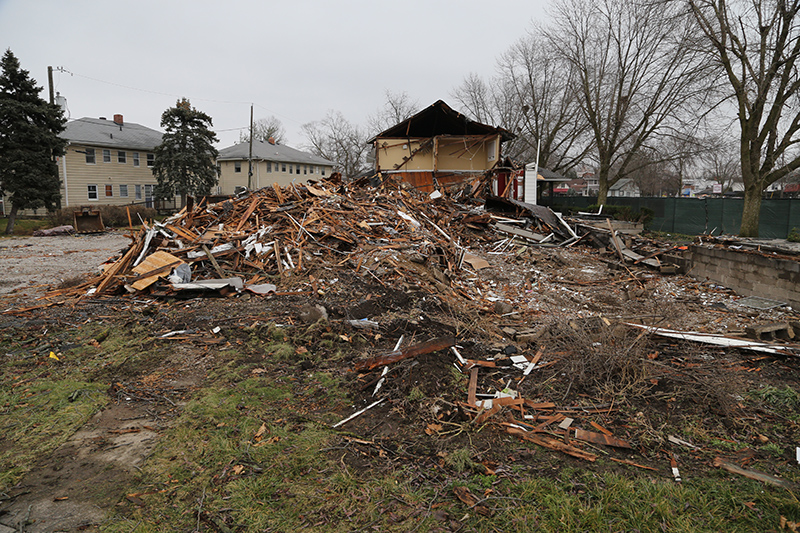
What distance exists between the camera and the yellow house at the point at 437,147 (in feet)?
58.2

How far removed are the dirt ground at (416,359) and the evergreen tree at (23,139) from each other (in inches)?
564

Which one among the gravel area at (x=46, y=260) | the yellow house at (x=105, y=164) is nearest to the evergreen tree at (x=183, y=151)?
the yellow house at (x=105, y=164)

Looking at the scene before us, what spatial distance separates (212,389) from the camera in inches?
167

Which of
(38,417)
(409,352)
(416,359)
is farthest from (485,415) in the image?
(38,417)

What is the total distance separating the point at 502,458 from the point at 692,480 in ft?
4.15

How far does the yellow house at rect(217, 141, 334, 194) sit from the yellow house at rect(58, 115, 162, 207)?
645 cm

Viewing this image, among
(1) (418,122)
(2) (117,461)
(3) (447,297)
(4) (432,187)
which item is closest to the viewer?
(2) (117,461)

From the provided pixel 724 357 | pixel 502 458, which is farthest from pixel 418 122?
pixel 502 458

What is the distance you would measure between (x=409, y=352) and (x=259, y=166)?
128 feet

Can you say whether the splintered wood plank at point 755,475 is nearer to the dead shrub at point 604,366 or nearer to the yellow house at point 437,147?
the dead shrub at point 604,366

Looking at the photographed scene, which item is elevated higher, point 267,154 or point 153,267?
point 267,154

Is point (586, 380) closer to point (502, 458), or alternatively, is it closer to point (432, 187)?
point (502, 458)

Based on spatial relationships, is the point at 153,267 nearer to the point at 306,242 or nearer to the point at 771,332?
the point at 306,242

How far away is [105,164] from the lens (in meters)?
31.0
